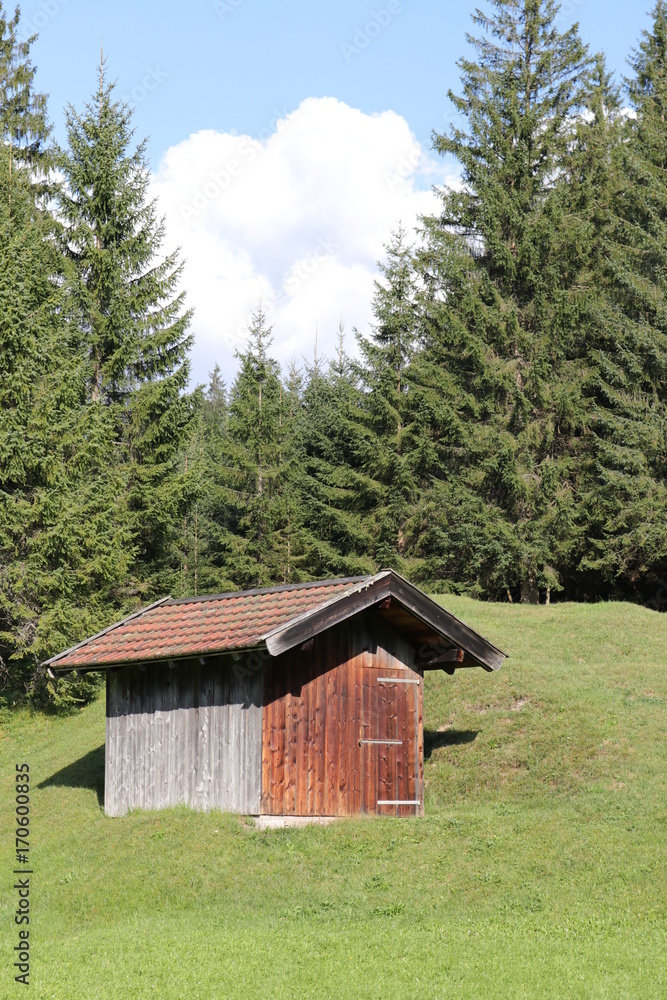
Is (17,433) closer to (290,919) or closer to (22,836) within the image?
(22,836)

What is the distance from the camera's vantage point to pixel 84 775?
71.6 feet

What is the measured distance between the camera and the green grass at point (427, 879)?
33.7 ft

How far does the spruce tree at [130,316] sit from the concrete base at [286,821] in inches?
701

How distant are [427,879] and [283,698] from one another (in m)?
3.91

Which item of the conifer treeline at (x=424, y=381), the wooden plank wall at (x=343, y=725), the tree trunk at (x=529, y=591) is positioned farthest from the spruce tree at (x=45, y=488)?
the tree trunk at (x=529, y=591)

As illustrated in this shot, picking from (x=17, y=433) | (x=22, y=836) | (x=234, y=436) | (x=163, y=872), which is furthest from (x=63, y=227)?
(x=163, y=872)

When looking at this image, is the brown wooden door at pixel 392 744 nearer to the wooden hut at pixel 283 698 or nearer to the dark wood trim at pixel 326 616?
the wooden hut at pixel 283 698

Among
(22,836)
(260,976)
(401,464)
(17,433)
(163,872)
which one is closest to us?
(260,976)

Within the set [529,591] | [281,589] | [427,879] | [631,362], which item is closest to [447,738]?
[281,589]

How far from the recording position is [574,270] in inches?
1599

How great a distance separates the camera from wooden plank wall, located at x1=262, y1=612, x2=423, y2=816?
1625cm

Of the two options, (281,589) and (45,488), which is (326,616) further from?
(45,488)

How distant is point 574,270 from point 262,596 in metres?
26.8

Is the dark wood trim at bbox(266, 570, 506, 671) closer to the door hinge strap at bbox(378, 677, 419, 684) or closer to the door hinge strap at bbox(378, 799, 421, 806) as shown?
the door hinge strap at bbox(378, 677, 419, 684)
